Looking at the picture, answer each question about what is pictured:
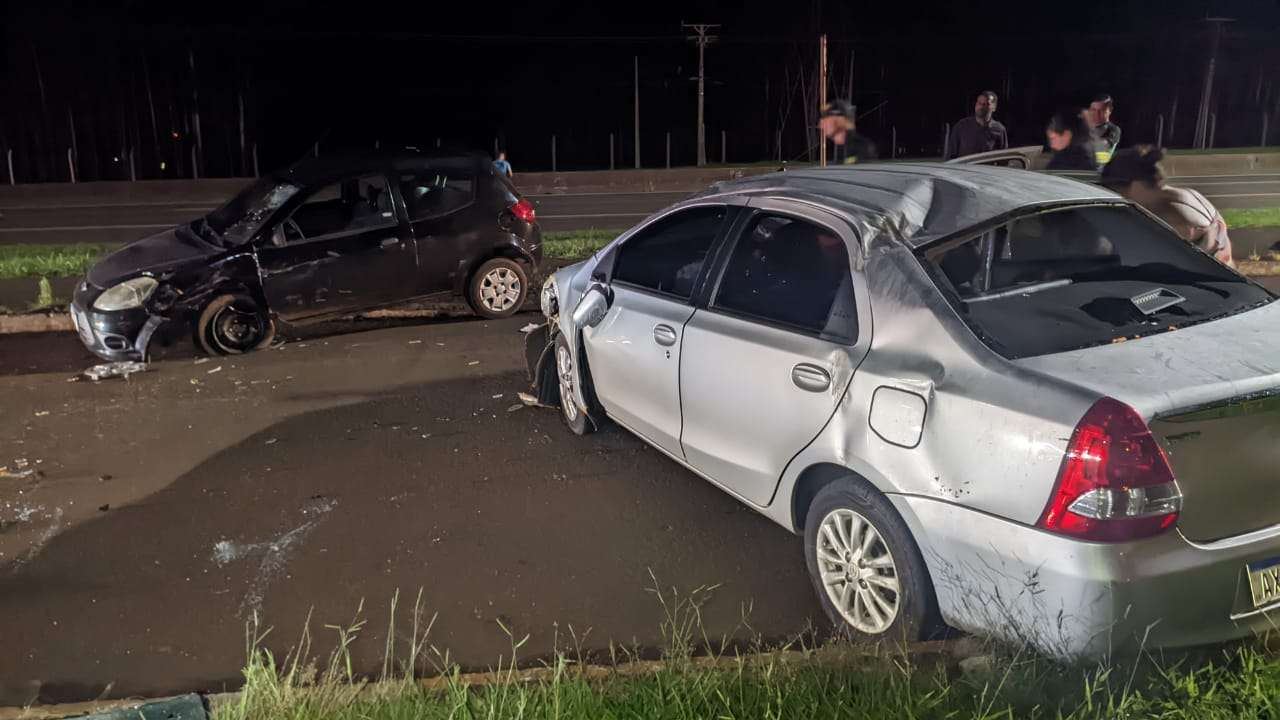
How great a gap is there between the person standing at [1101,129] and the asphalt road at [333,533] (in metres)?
4.55

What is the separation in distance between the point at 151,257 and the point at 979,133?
7.52m

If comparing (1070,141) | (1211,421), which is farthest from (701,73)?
(1211,421)

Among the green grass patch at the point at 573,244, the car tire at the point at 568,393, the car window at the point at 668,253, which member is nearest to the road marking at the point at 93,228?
the green grass patch at the point at 573,244

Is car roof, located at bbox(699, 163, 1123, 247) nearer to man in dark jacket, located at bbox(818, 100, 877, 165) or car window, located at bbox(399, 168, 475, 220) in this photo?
man in dark jacket, located at bbox(818, 100, 877, 165)

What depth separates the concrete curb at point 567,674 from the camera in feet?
10.3

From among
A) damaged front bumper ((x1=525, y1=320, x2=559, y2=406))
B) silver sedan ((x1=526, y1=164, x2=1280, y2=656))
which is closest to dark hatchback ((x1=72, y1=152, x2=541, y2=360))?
damaged front bumper ((x1=525, y1=320, x2=559, y2=406))

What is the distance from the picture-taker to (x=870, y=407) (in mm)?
3428

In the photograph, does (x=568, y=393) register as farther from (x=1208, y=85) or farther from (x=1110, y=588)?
(x=1208, y=85)

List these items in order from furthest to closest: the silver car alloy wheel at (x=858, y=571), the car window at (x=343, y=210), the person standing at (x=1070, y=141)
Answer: the car window at (x=343, y=210) → the person standing at (x=1070, y=141) → the silver car alloy wheel at (x=858, y=571)

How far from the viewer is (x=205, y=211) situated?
23.8 m

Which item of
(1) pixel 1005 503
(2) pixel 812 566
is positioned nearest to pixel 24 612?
(2) pixel 812 566

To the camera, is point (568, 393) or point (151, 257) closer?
point (568, 393)

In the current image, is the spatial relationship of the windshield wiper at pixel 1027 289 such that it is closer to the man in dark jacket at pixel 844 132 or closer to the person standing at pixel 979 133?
the man in dark jacket at pixel 844 132

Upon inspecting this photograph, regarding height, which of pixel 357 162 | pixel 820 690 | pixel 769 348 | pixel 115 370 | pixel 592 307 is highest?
pixel 357 162
